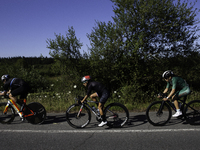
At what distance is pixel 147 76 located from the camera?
385 inches

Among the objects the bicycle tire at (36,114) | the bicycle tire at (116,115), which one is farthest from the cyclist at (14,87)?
the bicycle tire at (116,115)

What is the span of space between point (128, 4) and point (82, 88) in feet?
19.2

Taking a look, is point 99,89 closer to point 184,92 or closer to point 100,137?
point 100,137

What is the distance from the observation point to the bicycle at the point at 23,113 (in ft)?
17.5

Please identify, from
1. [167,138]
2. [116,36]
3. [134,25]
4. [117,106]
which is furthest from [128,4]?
[167,138]

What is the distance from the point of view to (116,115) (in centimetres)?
502

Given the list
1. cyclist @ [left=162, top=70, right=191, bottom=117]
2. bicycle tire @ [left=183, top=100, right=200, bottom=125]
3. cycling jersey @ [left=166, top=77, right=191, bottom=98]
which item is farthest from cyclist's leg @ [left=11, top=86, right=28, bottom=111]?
bicycle tire @ [left=183, top=100, right=200, bottom=125]

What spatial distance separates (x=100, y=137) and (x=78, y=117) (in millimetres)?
1175

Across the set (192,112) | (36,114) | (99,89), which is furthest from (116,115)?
(36,114)

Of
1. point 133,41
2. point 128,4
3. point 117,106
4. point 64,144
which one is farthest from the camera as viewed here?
point 128,4

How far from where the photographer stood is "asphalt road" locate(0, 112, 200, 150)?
11.8 feet

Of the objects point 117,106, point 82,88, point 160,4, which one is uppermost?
point 160,4

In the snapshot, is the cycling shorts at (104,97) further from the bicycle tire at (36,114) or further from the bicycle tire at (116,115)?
the bicycle tire at (36,114)

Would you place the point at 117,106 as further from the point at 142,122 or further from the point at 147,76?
the point at 147,76
